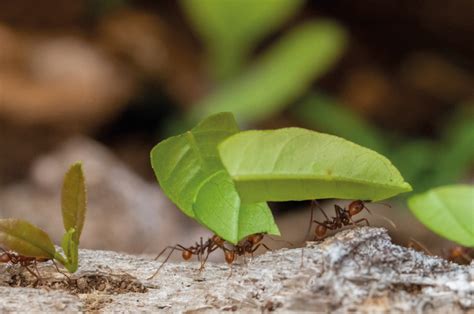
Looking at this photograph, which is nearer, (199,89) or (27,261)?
(27,261)

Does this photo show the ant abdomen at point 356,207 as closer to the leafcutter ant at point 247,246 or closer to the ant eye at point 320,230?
the ant eye at point 320,230

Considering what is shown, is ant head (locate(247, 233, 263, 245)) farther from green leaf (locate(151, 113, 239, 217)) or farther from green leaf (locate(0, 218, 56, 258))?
green leaf (locate(0, 218, 56, 258))

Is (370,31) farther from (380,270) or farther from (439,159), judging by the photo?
(380,270)

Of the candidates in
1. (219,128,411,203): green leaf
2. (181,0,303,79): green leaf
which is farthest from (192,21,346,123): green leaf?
(219,128,411,203): green leaf

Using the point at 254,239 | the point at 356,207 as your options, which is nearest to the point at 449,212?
the point at 356,207

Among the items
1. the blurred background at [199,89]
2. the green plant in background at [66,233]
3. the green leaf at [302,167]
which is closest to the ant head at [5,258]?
the green plant in background at [66,233]

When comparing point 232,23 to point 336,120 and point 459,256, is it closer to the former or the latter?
point 336,120
